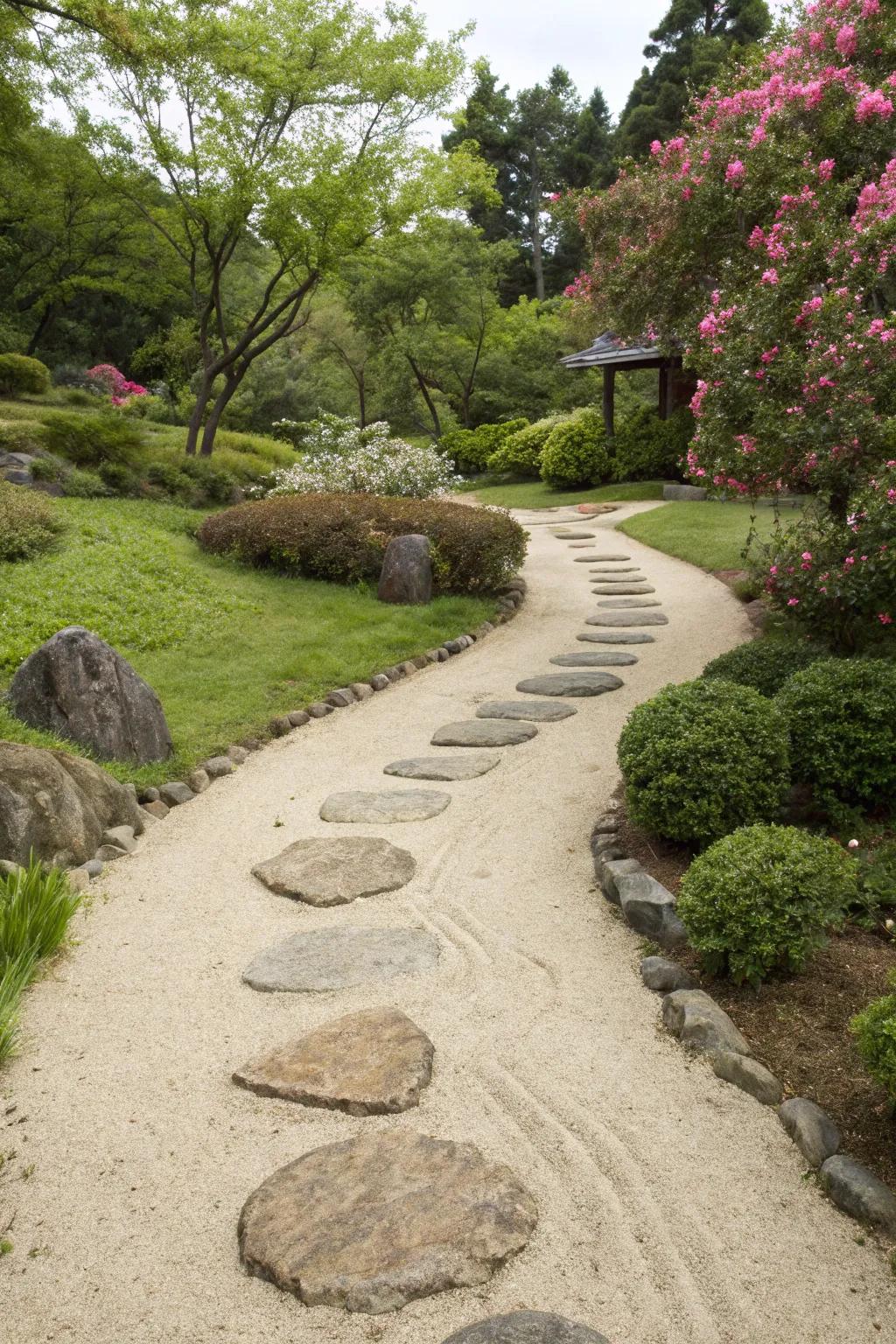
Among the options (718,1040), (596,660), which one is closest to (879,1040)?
(718,1040)

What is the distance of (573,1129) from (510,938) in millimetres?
1193

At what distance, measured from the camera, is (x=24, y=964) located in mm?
3553

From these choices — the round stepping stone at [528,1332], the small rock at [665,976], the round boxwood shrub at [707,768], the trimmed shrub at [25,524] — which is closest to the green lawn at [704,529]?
the round boxwood shrub at [707,768]

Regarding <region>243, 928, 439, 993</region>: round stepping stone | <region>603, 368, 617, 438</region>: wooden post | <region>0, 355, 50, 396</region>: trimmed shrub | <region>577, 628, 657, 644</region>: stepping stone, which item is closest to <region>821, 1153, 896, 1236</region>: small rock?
<region>243, 928, 439, 993</region>: round stepping stone

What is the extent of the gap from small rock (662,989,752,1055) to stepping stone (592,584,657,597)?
8.24 m

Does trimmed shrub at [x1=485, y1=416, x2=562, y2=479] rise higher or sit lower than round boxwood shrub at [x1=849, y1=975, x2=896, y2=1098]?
higher

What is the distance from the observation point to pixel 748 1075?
292 cm

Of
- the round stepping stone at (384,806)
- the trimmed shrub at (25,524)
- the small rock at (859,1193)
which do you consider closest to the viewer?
the small rock at (859,1193)

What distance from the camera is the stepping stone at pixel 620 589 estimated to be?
36.9ft

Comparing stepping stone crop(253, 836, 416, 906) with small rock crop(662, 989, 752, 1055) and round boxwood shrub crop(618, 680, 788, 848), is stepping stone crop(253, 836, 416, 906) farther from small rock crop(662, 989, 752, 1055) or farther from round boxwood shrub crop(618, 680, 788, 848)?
small rock crop(662, 989, 752, 1055)

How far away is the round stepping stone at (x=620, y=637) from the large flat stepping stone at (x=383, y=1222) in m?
6.75

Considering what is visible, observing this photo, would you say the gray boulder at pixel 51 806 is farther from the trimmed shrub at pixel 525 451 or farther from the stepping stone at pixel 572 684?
the trimmed shrub at pixel 525 451

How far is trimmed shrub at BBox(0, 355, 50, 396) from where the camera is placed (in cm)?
1823

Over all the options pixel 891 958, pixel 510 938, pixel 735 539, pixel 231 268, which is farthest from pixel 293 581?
pixel 231 268
